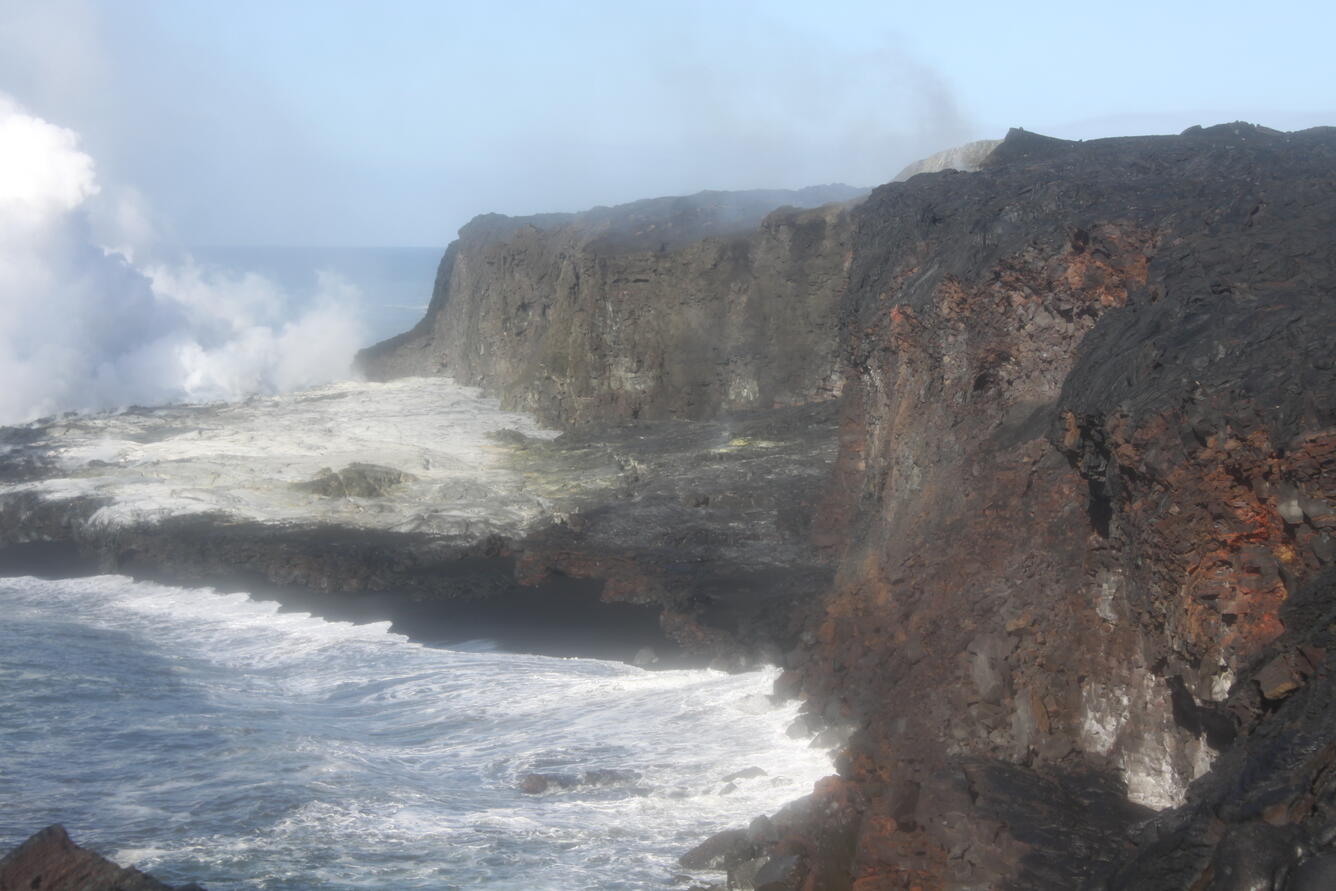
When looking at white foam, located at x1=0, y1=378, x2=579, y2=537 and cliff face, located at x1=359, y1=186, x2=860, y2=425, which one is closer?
white foam, located at x1=0, y1=378, x2=579, y2=537

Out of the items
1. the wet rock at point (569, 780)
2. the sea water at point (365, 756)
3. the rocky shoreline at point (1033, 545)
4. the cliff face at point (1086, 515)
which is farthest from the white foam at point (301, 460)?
the cliff face at point (1086, 515)

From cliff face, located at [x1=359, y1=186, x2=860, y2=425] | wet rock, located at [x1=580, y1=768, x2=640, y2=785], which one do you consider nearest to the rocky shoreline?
wet rock, located at [x1=580, y1=768, x2=640, y2=785]

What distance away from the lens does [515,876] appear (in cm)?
1409

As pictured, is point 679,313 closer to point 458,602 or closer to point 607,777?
point 458,602

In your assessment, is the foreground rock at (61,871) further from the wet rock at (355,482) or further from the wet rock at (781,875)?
the wet rock at (355,482)

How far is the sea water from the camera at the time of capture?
1469cm

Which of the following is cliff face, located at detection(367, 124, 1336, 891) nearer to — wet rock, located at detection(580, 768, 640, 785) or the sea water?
the sea water

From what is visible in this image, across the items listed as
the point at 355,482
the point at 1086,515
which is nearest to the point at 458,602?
the point at 355,482

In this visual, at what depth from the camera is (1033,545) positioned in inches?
585

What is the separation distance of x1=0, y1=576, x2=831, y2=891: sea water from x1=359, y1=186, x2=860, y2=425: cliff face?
21.9 metres

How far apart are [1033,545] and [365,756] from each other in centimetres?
1002

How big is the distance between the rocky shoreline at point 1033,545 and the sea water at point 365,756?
4.66ft

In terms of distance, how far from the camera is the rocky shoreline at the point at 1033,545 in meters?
10.5

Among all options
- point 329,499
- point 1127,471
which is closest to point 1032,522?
point 1127,471
